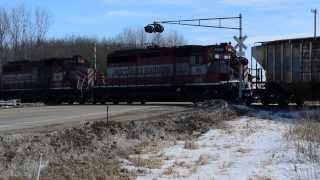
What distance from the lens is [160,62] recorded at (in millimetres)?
40281

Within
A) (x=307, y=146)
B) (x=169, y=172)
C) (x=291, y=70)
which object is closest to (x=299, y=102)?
(x=291, y=70)

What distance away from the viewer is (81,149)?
44.3ft

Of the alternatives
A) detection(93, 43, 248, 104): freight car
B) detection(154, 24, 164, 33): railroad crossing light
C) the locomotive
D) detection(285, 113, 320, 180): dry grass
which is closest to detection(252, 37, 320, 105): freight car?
detection(93, 43, 248, 104): freight car

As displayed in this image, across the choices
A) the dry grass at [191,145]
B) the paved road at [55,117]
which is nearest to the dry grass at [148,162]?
the dry grass at [191,145]

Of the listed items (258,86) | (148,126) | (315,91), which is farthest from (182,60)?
(148,126)

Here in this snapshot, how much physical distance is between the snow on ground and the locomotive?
1719 centimetres

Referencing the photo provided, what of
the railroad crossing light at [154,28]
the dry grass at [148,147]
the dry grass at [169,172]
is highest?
the railroad crossing light at [154,28]

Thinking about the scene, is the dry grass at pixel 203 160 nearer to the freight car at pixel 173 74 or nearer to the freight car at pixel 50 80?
the freight car at pixel 173 74

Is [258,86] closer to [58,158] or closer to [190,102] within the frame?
A: [190,102]

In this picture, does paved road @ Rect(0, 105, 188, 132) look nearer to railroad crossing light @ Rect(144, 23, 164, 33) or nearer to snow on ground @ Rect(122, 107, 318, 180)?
snow on ground @ Rect(122, 107, 318, 180)

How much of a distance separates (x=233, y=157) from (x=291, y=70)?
19440mm

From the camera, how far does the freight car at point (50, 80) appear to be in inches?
1839

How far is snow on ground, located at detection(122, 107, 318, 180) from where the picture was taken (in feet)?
38.2

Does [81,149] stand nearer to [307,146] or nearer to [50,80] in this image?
[307,146]
